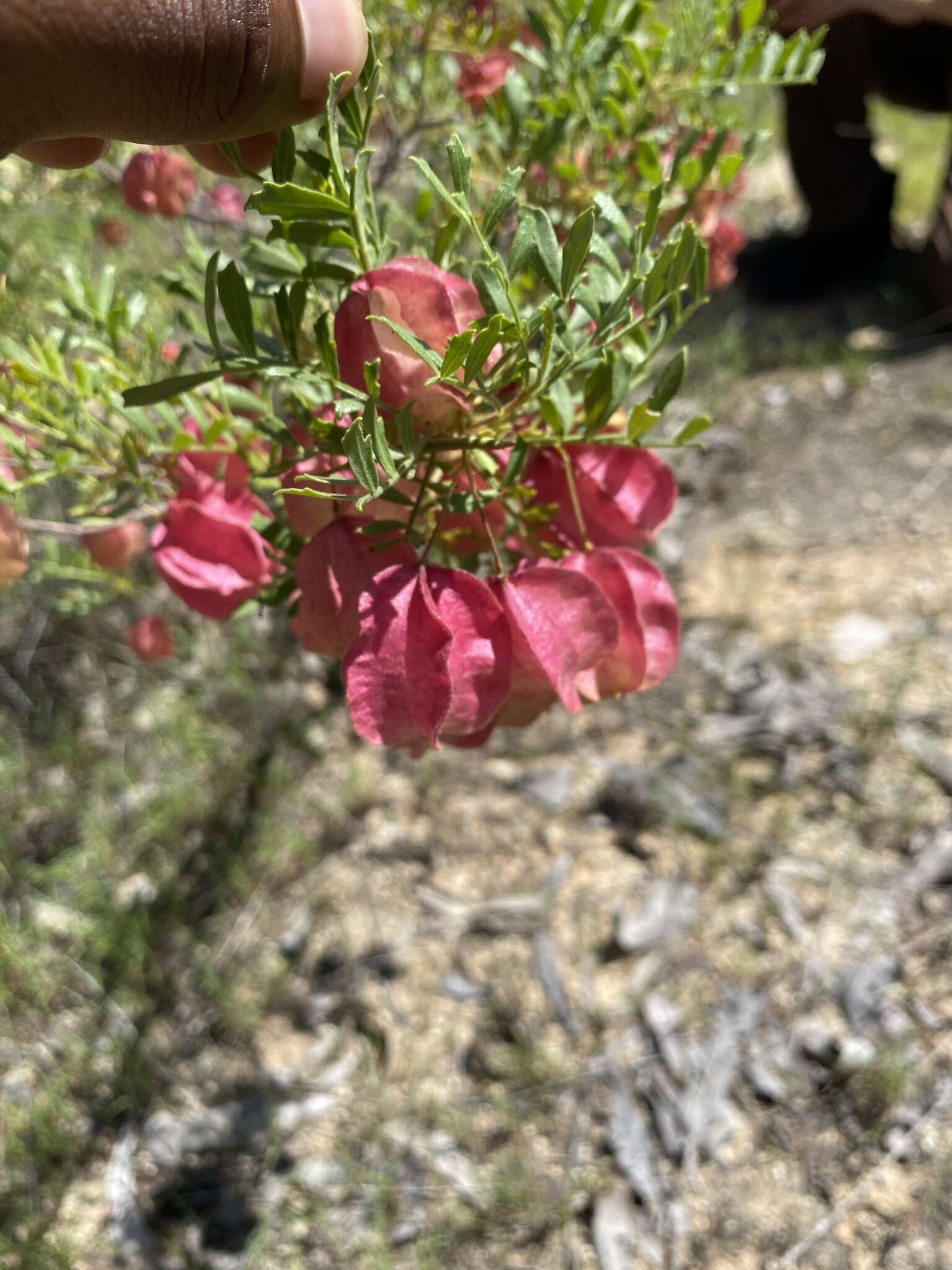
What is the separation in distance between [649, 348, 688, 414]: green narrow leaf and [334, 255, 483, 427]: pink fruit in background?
11 centimetres

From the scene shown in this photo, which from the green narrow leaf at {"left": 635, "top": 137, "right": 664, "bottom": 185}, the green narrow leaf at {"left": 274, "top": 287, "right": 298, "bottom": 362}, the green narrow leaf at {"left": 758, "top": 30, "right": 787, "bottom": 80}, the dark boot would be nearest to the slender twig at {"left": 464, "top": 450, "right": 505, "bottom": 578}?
the green narrow leaf at {"left": 274, "top": 287, "right": 298, "bottom": 362}

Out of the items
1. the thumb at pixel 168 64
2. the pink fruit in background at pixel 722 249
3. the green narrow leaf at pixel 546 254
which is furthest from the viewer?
the pink fruit in background at pixel 722 249

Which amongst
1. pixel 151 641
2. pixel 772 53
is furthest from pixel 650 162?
pixel 151 641

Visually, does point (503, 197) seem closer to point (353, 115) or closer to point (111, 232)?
point (353, 115)

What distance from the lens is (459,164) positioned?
1.24 feet

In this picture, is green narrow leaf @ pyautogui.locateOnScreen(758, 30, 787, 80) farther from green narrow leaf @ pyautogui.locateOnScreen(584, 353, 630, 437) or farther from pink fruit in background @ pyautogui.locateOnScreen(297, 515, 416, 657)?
pink fruit in background @ pyautogui.locateOnScreen(297, 515, 416, 657)

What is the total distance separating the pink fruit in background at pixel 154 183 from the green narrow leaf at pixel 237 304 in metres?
0.43

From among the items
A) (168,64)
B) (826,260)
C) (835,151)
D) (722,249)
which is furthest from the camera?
(826,260)

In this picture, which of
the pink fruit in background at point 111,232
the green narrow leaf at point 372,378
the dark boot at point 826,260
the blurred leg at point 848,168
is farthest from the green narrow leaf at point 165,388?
the dark boot at point 826,260

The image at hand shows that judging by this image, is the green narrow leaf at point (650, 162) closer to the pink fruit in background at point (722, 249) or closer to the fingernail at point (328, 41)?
the fingernail at point (328, 41)

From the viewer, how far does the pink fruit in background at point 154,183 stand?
810 mm

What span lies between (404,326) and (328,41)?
4.4 inches

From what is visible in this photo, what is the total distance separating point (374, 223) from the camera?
19.0 inches

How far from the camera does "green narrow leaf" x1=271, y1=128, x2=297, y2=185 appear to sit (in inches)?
16.9
